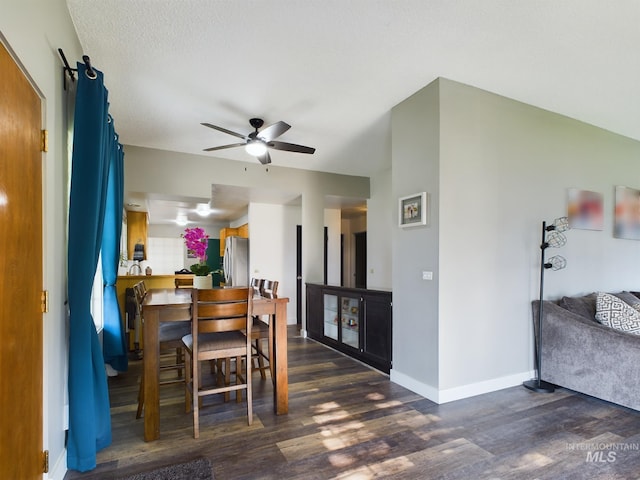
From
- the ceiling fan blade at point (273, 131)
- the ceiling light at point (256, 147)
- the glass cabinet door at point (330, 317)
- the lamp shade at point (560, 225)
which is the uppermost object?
the ceiling fan blade at point (273, 131)

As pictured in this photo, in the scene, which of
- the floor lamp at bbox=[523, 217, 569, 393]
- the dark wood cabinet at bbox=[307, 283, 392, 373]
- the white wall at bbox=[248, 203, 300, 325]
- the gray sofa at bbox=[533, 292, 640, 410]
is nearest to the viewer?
the gray sofa at bbox=[533, 292, 640, 410]

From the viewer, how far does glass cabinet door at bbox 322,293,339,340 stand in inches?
186

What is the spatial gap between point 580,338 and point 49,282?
4.06 metres

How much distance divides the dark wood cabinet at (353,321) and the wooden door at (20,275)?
9.59ft

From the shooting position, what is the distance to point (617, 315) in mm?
3062

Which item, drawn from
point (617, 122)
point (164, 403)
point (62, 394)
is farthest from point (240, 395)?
point (617, 122)

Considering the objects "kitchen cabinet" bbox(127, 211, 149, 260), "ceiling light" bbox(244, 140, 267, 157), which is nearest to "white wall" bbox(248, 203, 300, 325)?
"kitchen cabinet" bbox(127, 211, 149, 260)

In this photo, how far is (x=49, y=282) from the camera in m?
1.76

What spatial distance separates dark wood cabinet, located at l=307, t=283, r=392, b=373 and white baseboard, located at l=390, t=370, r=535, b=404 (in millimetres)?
320

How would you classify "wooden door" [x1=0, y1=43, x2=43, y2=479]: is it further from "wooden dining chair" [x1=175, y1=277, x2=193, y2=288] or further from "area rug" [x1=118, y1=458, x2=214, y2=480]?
"wooden dining chair" [x1=175, y1=277, x2=193, y2=288]

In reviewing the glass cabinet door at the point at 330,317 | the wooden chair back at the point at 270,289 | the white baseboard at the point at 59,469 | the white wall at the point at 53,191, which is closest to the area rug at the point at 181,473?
the white baseboard at the point at 59,469

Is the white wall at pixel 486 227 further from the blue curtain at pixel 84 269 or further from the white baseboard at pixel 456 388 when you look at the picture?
the blue curtain at pixel 84 269

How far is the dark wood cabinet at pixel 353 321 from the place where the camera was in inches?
147

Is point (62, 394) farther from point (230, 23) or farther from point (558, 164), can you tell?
point (558, 164)
